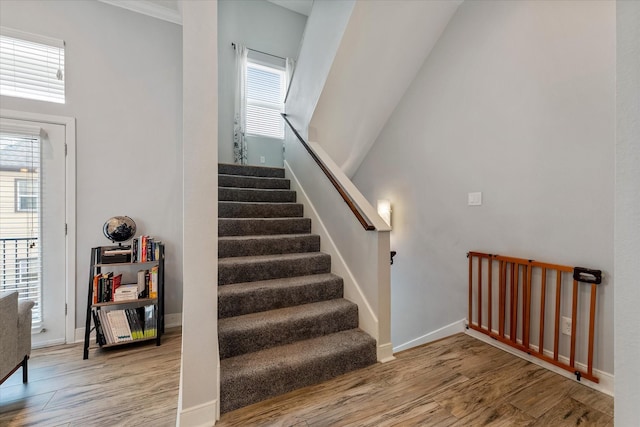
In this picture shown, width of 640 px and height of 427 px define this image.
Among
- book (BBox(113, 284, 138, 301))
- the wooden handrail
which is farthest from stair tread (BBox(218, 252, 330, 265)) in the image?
book (BBox(113, 284, 138, 301))

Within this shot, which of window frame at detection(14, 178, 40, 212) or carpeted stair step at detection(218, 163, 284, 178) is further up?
carpeted stair step at detection(218, 163, 284, 178)

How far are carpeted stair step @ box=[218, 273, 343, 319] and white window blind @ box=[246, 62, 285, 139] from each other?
2.90 meters

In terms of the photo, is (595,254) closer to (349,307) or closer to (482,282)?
(482,282)

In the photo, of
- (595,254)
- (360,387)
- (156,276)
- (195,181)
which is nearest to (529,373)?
(595,254)

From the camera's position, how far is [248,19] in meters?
4.27

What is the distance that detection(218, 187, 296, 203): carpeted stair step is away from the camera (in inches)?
129

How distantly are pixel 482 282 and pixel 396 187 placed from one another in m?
1.48

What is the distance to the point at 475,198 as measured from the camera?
2.66m

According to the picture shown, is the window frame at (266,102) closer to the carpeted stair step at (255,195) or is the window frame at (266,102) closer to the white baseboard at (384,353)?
the carpeted stair step at (255,195)

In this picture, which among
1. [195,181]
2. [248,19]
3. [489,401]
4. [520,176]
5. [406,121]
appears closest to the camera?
[195,181]

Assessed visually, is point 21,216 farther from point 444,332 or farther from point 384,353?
point 444,332

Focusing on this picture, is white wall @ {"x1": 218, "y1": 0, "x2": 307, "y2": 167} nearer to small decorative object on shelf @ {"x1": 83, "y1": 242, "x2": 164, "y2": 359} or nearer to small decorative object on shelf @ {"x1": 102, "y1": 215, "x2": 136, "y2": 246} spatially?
small decorative object on shelf @ {"x1": 102, "y1": 215, "x2": 136, "y2": 246}

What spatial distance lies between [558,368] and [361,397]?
61.1 inches

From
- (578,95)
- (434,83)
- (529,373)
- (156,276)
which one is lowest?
(529,373)
